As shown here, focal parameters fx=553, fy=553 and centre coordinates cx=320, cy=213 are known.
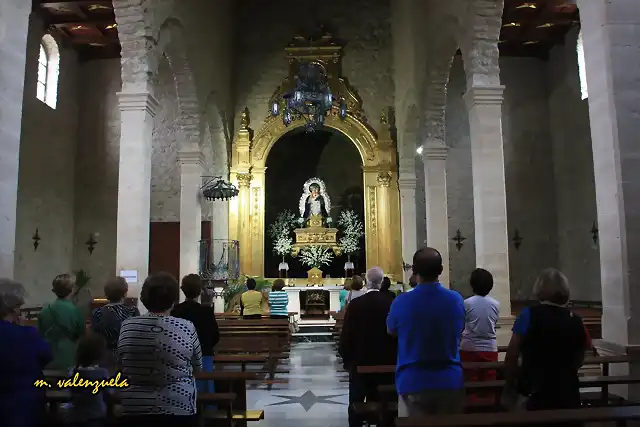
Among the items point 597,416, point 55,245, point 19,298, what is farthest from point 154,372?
point 55,245

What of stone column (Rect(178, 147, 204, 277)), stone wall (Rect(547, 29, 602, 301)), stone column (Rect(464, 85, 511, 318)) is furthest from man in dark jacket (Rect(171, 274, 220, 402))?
stone wall (Rect(547, 29, 602, 301))

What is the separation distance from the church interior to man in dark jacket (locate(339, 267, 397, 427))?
454 cm

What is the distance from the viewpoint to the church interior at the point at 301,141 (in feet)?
39.5

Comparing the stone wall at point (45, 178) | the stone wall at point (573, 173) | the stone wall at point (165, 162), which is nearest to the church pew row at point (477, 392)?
the stone wall at point (573, 173)

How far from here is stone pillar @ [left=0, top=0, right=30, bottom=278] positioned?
5461mm

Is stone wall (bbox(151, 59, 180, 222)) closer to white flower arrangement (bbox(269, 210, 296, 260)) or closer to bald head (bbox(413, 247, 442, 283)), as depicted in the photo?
white flower arrangement (bbox(269, 210, 296, 260))

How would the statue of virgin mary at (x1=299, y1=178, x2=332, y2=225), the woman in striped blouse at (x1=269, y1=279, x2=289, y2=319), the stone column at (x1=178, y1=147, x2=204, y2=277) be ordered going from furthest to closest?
the statue of virgin mary at (x1=299, y1=178, x2=332, y2=225)
the stone column at (x1=178, y1=147, x2=204, y2=277)
the woman in striped blouse at (x1=269, y1=279, x2=289, y2=319)

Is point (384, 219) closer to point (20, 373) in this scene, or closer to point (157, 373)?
point (157, 373)

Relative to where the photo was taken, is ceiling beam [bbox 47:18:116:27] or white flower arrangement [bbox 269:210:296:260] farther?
white flower arrangement [bbox 269:210:296:260]

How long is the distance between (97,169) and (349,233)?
8518mm

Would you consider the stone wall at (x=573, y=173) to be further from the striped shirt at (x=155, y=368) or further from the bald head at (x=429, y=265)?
the striped shirt at (x=155, y=368)

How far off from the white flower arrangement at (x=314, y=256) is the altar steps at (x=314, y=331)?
3.30 m

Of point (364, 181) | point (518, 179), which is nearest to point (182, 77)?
point (364, 181)

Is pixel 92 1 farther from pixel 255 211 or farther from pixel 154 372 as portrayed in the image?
pixel 154 372
